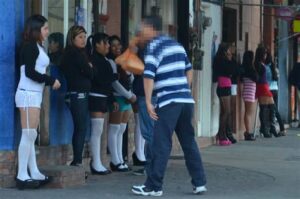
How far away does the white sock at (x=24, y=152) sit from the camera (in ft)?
27.2

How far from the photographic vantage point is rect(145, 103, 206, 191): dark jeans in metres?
8.10

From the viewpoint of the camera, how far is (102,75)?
9.76 metres

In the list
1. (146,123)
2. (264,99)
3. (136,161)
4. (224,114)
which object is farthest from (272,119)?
(146,123)

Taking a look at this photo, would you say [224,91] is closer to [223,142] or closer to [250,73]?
[223,142]

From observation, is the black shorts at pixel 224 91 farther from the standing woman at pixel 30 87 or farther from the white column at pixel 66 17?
the standing woman at pixel 30 87

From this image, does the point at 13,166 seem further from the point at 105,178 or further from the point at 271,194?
the point at 271,194

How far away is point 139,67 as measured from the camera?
8508 millimetres

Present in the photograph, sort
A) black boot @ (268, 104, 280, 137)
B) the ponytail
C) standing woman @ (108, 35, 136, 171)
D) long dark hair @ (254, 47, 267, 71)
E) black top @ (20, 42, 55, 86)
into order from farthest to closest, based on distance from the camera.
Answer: black boot @ (268, 104, 280, 137), long dark hair @ (254, 47, 267, 71), standing woman @ (108, 35, 136, 171), the ponytail, black top @ (20, 42, 55, 86)

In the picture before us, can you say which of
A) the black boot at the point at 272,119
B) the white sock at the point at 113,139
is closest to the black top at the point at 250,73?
the black boot at the point at 272,119

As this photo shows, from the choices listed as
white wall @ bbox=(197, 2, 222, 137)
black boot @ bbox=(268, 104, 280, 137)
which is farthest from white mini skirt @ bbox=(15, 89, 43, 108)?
black boot @ bbox=(268, 104, 280, 137)

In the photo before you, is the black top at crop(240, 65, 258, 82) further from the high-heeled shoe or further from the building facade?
the high-heeled shoe

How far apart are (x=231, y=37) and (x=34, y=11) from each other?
8.16 m

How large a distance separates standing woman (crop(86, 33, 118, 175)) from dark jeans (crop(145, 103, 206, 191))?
5.44ft

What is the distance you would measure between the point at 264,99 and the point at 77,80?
8.71 metres
